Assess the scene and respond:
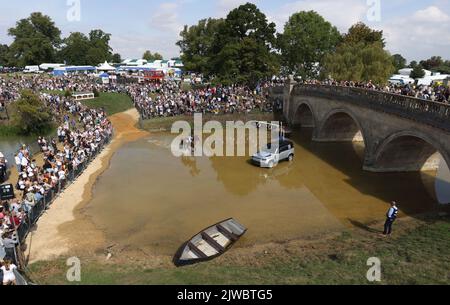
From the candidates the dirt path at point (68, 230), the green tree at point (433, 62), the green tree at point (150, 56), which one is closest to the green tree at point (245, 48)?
the dirt path at point (68, 230)

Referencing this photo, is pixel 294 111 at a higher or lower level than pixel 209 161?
higher

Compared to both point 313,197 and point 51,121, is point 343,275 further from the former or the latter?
point 51,121

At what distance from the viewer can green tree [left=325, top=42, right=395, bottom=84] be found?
1984 inches

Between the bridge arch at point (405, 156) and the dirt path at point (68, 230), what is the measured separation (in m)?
20.4

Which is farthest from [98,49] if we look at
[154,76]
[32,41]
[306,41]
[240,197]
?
[240,197]

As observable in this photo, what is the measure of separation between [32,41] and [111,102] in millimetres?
53629

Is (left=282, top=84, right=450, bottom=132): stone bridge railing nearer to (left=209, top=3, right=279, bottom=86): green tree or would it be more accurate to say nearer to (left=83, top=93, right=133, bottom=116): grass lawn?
(left=209, top=3, right=279, bottom=86): green tree

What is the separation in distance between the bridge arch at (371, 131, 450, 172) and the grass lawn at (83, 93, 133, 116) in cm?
3540

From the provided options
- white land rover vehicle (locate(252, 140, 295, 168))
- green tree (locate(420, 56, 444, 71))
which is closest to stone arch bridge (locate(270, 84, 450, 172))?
white land rover vehicle (locate(252, 140, 295, 168))

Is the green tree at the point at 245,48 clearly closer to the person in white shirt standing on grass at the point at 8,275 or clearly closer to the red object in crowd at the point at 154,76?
the red object in crowd at the point at 154,76

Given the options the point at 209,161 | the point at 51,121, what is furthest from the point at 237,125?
the point at 51,121

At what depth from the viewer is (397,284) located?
11836mm

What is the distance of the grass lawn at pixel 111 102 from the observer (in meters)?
48.1
